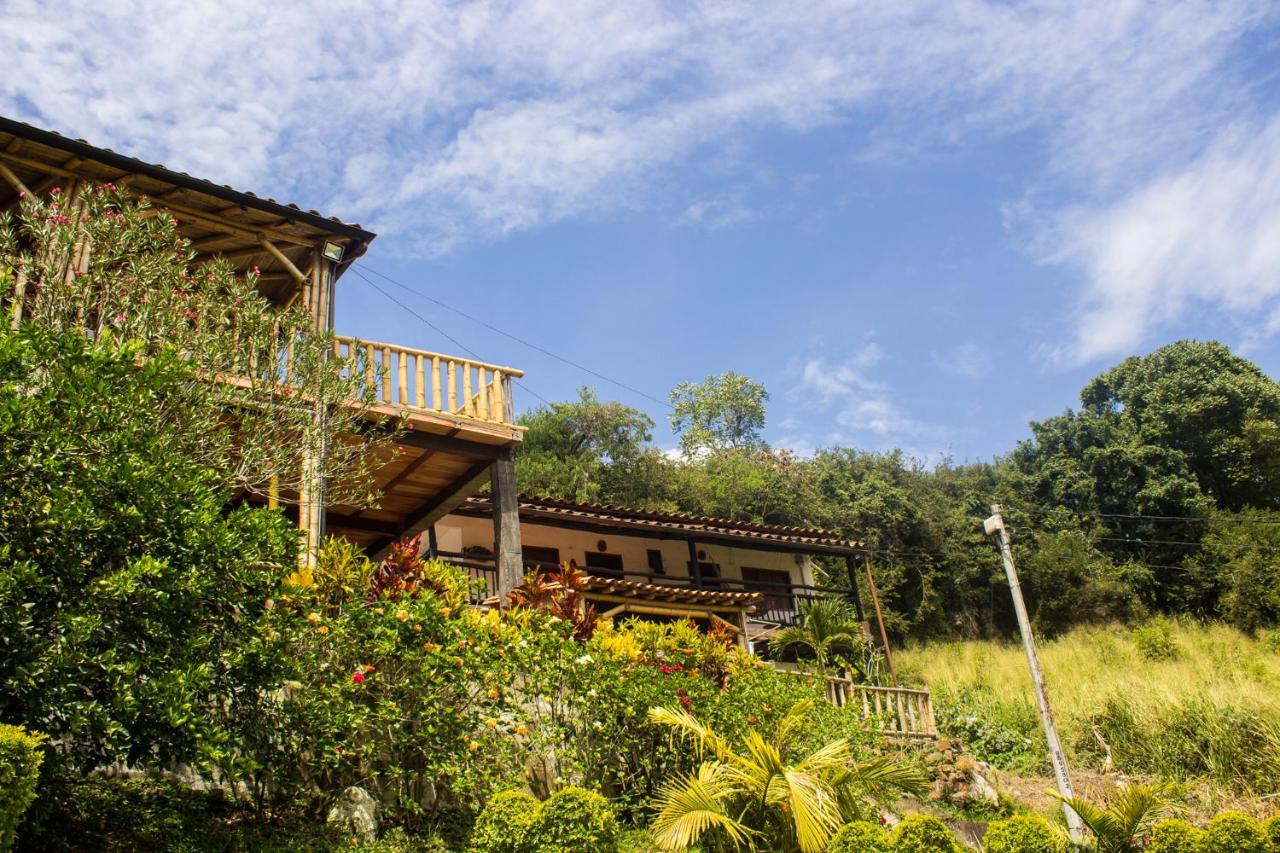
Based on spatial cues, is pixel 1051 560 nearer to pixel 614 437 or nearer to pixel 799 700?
pixel 614 437

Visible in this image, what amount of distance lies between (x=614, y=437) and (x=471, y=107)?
67.8ft

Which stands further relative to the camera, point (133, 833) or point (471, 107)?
point (471, 107)

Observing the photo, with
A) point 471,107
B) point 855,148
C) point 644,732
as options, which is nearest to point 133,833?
point 644,732

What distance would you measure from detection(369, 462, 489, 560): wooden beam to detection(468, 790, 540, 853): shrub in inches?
241

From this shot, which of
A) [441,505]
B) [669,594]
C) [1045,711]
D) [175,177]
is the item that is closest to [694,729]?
[1045,711]

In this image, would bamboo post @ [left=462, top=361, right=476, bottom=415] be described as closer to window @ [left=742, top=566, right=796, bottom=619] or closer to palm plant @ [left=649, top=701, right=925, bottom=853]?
palm plant @ [left=649, top=701, right=925, bottom=853]

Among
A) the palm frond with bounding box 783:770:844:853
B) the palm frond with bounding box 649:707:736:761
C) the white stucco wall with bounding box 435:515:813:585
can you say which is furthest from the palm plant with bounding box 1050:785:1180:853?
the white stucco wall with bounding box 435:515:813:585

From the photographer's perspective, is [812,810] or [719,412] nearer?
[812,810]

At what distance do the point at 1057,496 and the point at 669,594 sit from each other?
2268 cm

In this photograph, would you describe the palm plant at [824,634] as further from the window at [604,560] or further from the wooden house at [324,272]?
the wooden house at [324,272]

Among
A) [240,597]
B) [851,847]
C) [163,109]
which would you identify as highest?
[163,109]

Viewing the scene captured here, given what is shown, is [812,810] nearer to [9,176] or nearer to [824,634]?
[9,176]

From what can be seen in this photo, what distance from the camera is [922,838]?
7109 mm

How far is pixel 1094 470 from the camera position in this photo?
109 ft
